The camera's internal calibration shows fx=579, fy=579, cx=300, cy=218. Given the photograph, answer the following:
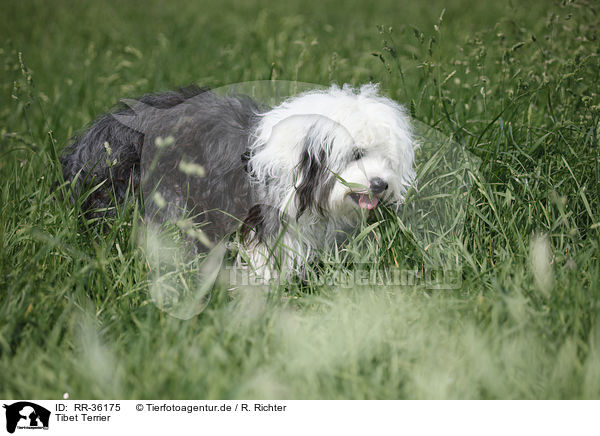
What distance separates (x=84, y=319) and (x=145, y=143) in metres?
1.04

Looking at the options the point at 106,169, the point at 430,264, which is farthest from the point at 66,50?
the point at 430,264

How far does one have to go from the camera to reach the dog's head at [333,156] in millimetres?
2502

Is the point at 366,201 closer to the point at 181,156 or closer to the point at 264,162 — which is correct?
the point at 264,162

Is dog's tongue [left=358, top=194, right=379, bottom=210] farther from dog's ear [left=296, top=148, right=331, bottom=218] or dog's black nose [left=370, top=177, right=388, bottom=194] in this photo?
dog's ear [left=296, top=148, right=331, bottom=218]

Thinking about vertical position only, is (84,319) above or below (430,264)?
below

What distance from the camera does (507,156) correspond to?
10.1ft

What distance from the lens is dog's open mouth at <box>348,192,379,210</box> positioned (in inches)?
99.3

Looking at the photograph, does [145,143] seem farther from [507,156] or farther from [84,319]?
[507,156]
